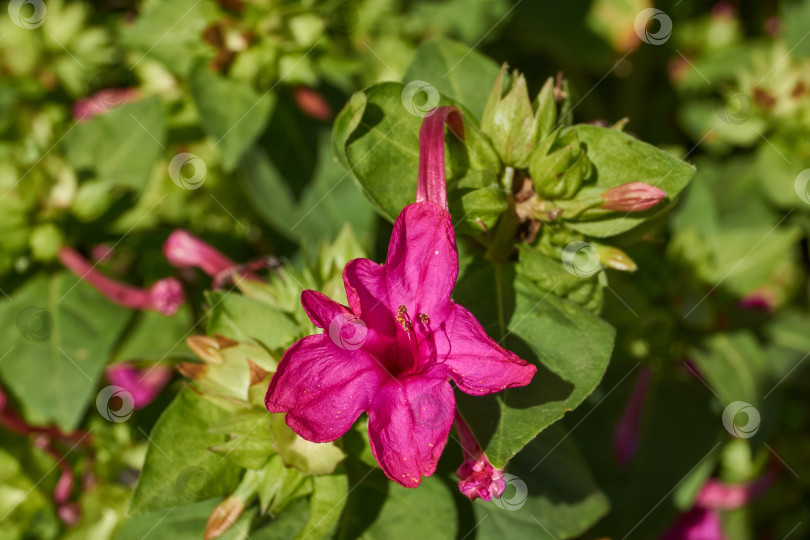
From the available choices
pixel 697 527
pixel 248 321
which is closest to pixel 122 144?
pixel 248 321

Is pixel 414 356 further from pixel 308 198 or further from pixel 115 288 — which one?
pixel 308 198

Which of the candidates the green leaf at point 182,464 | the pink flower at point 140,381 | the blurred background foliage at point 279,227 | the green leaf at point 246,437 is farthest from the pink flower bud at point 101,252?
the green leaf at point 246,437

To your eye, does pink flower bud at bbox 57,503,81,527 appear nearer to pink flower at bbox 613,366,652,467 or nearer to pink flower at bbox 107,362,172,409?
pink flower at bbox 107,362,172,409

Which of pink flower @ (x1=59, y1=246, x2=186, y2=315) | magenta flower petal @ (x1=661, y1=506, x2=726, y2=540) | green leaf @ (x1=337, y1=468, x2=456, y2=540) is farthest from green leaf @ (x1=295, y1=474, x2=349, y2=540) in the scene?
magenta flower petal @ (x1=661, y1=506, x2=726, y2=540)

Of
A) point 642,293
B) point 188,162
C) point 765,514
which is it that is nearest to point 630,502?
point 642,293

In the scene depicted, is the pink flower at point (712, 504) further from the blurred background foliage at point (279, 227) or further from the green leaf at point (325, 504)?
the green leaf at point (325, 504)

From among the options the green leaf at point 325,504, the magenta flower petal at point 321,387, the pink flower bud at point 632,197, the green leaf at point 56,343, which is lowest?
the green leaf at point 56,343

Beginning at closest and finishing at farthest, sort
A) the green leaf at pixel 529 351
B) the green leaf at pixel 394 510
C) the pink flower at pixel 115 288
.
Answer: the green leaf at pixel 529 351 < the green leaf at pixel 394 510 < the pink flower at pixel 115 288
